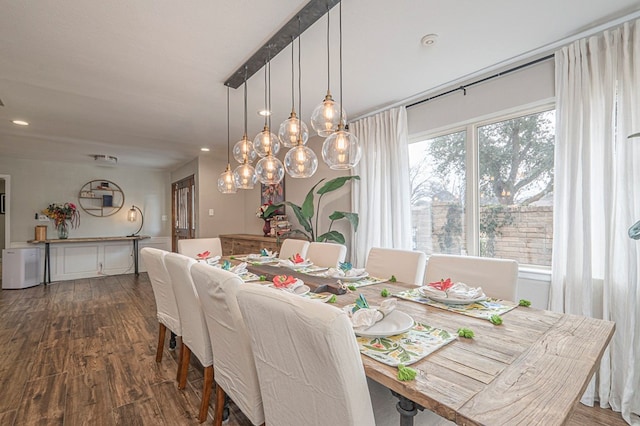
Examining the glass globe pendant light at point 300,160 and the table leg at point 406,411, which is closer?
the table leg at point 406,411

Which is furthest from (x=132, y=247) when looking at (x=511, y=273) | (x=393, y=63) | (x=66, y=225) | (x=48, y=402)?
(x=511, y=273)

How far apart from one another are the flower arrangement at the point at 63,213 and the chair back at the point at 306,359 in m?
6.79

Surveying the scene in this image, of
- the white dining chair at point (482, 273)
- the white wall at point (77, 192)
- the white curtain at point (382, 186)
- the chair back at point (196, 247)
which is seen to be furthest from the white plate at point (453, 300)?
the white wall at point (77, 192)

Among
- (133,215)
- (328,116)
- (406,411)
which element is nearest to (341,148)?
(328,116)

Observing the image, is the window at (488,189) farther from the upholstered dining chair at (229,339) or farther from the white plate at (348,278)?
the upholstered dining chair at (229,339)

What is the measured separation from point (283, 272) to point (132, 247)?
19.0 ft

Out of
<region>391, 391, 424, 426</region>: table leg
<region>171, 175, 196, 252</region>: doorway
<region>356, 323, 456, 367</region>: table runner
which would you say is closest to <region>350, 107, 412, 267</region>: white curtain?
<region>356, 323, 456, 367</region>: table runner

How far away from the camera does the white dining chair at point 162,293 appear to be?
2.17 m

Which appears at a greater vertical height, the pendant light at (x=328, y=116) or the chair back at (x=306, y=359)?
the pendant light at (x=328, y=116)

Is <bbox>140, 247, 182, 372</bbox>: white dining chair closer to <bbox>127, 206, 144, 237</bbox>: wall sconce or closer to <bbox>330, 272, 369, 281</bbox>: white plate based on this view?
<bbox>330, 272, 369, 281</bbox>: white plate

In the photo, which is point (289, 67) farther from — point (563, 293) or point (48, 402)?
point (48, 402)

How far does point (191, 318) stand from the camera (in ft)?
5.99

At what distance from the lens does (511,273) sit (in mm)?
1705

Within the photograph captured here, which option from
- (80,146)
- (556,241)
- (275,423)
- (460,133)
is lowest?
(275,423)
